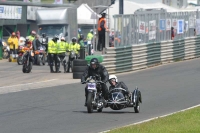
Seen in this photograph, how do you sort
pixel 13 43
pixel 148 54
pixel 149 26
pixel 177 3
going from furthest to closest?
pixel 177 3 < pixel 13 43 < pixel 149 26 < pixel 148 54

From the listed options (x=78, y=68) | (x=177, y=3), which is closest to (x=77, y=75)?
(x=78, y=68)

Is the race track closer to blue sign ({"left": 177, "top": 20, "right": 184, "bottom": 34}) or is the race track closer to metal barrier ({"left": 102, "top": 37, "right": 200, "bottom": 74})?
metal barrier ({"left": 102, "top": 37, "right": 200, "bottom": 74})

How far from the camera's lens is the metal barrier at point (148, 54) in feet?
82.9

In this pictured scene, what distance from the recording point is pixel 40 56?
3147 cm

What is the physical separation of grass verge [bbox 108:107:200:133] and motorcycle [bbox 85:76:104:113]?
6.96ft

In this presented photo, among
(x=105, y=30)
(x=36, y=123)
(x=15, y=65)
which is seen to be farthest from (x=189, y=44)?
(x=36, y=123)

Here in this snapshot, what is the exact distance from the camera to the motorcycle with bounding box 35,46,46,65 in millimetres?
31047

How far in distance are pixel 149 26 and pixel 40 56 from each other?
637cm

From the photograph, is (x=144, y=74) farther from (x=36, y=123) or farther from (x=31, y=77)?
(x=36, y=123)

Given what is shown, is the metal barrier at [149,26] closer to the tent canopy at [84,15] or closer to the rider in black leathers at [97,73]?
the tent canopy at [84,15]

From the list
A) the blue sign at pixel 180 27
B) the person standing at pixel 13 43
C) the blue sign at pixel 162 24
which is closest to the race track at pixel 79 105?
the blue sign at pixel 162 24

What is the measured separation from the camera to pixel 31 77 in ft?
80.5

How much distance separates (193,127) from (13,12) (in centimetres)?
2828

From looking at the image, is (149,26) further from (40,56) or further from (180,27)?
(40,56)
